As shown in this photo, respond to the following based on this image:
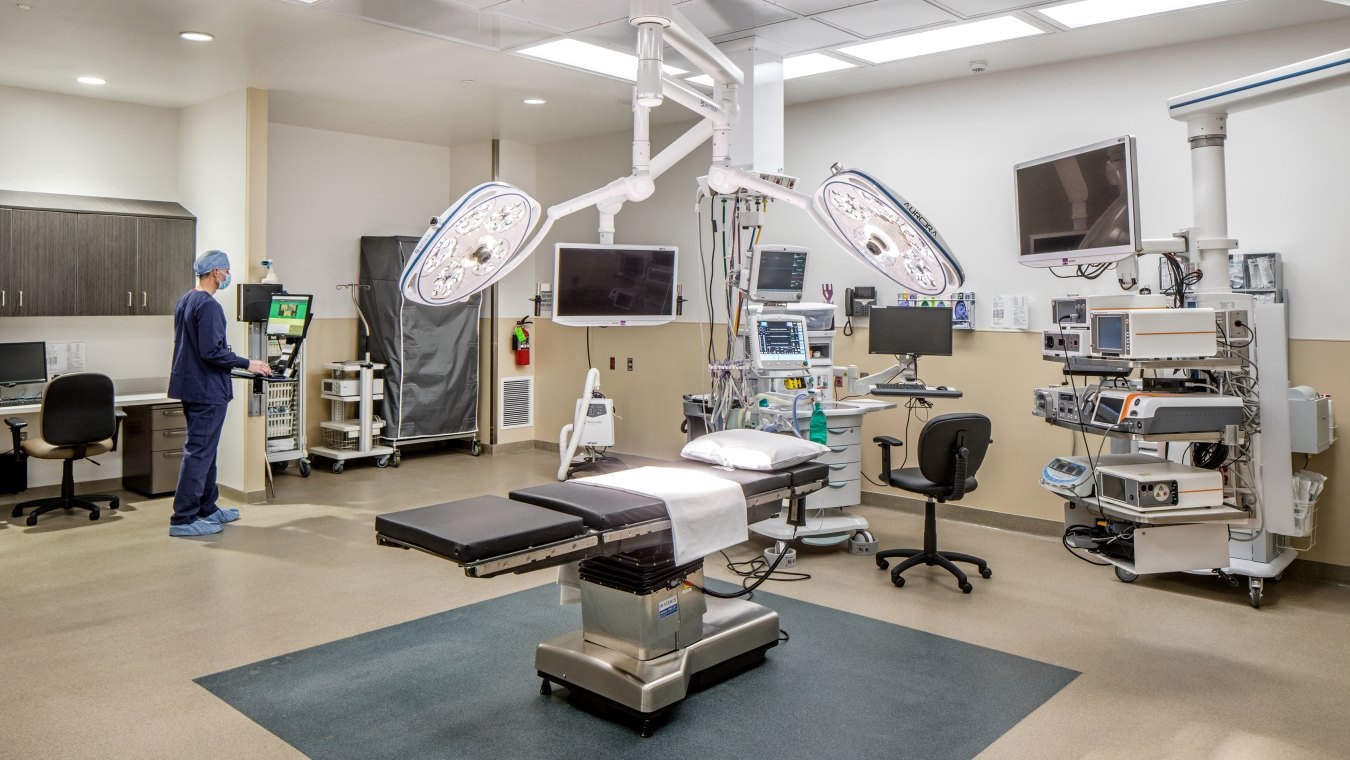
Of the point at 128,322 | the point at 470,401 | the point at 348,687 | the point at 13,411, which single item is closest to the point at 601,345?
the point at 470,401

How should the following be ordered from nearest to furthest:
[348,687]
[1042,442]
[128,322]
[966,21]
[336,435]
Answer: [348,687], [966,21], [1042,442], [128,322], [336,435]

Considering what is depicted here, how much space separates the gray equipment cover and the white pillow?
15.1 feet

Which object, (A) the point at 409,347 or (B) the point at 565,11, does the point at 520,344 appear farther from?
(B) the point at 565,11

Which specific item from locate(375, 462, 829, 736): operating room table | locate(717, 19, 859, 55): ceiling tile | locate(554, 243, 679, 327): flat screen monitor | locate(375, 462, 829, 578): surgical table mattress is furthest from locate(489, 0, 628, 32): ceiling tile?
locate(375, 462, 829, 578): surgical table mattress

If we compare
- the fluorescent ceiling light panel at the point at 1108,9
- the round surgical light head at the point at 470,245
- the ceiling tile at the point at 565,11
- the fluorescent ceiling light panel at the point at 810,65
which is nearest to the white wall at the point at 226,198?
the ceiling tile at the point at 565,11

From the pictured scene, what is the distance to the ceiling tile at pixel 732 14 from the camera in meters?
4.48

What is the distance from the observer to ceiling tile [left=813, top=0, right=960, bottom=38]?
4456mm

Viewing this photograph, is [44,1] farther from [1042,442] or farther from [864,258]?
[1042,442]

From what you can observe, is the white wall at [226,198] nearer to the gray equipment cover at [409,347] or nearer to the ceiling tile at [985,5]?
the gray equipment cover at [409,347]

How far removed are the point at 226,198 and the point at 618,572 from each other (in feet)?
15.4

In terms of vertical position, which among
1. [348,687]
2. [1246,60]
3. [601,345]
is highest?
[1246,60]

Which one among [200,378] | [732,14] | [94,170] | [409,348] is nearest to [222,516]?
[200,378]

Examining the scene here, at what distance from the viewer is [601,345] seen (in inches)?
322

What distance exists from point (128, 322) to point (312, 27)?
322cm
